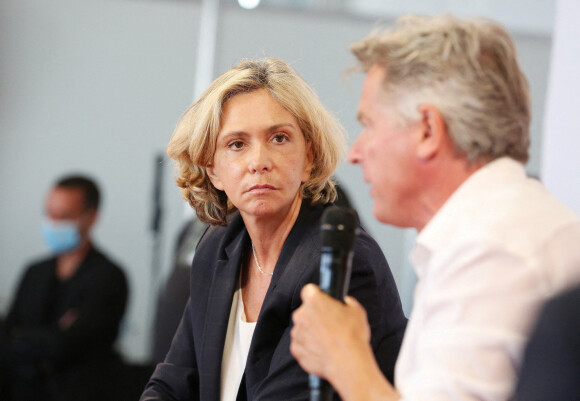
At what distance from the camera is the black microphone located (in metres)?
1.32

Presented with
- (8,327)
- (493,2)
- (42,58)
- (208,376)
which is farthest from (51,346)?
(493,2)

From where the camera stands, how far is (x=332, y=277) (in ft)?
4.33

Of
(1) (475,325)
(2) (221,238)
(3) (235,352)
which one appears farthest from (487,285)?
(2) (221,238)

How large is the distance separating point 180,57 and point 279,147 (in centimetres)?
415

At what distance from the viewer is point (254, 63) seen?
2.15 m

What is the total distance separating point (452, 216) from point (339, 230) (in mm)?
193

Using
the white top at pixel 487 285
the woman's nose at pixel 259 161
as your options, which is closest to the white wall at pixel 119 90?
the woman's nose at pixel 259 161

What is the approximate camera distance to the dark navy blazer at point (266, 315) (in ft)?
6.05

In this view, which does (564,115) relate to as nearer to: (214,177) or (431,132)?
(214,177)

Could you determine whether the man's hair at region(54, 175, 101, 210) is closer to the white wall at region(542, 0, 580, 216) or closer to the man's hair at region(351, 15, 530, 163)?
the white wall at region(542, 0, 580, 216)

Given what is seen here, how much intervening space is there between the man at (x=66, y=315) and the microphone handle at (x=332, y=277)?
2.95 meters

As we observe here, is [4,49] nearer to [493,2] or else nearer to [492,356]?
[493,2]

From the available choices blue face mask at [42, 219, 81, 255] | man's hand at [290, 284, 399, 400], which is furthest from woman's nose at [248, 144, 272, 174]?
blue face mask at [42, 219, 81, 255]

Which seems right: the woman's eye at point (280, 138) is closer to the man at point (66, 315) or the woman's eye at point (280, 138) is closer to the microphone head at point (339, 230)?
the microphone head at point (339, 230)
